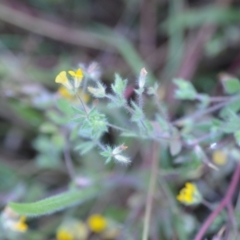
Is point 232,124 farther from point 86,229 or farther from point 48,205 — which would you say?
point 86,229

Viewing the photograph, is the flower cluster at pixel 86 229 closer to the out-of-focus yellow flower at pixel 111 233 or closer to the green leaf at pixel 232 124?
the out-of-focus yellow flower at pixel 111 233

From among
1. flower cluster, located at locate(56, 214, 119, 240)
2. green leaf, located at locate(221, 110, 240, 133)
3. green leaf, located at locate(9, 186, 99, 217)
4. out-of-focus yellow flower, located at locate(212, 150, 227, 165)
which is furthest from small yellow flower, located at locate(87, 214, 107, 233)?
green leaf, located at locate(221, 110, 240, 133)

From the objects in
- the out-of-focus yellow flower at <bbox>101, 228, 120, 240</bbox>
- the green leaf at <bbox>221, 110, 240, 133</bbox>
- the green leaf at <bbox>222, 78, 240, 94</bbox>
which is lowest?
the green leaf at <bbox>221, 110, 240, 133</bbox>

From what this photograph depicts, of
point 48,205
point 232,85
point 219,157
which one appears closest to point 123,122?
point 219,157

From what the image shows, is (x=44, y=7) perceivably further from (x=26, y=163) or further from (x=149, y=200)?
(x=149, y=200)

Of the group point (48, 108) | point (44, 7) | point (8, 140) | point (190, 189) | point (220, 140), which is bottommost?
point (190, 189)

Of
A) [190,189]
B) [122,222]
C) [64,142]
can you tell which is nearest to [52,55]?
[64,142]

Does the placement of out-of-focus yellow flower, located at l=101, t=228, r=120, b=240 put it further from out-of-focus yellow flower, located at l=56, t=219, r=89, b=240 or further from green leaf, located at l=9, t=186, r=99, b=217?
green leaf, located at l=9, t=186, r=99, b=217

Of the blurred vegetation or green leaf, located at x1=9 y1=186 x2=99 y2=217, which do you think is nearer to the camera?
green leaf, located at x1=9 y1=186 x2=99 y2=217
